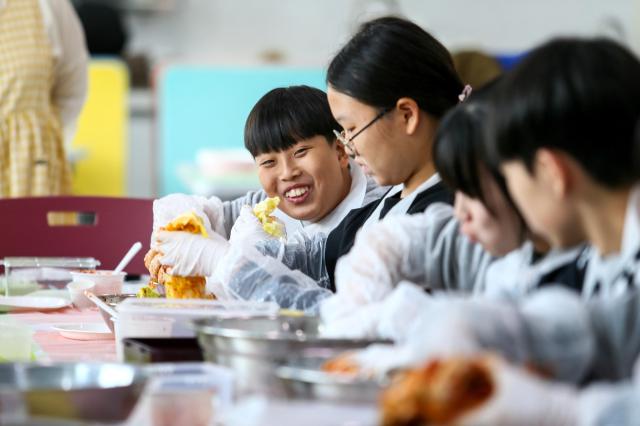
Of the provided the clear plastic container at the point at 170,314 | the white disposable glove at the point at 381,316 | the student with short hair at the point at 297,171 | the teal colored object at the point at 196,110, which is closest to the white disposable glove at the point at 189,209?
the student with short hair at the point at 297,171

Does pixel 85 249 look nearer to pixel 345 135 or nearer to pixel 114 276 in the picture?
pixel 114 276

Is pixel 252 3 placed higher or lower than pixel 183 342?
higher

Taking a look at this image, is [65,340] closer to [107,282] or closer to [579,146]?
[107,282]

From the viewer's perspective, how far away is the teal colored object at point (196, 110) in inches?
204

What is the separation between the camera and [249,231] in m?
1.69

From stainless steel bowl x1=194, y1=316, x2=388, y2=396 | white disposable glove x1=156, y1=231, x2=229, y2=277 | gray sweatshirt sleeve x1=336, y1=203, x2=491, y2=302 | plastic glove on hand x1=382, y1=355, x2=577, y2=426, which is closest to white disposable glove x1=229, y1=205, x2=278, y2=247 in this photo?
white disposable glove x1=156, y1=231, x2=229, y2=277

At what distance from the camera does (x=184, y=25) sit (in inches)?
251

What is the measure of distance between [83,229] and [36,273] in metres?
0.53

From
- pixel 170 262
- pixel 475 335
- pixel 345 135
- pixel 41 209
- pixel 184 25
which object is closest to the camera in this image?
pixel 475 335

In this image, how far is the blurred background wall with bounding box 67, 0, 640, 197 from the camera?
5.22 meters

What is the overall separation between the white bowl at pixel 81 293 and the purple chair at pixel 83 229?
1.88 feet

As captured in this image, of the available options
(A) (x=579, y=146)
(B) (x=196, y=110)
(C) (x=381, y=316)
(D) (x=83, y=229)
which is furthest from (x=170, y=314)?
(B) (x=196, y=110)

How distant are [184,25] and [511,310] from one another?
19.0 ft

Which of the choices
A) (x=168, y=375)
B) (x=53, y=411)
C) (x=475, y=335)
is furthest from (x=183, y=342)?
(x=475, y=335)
